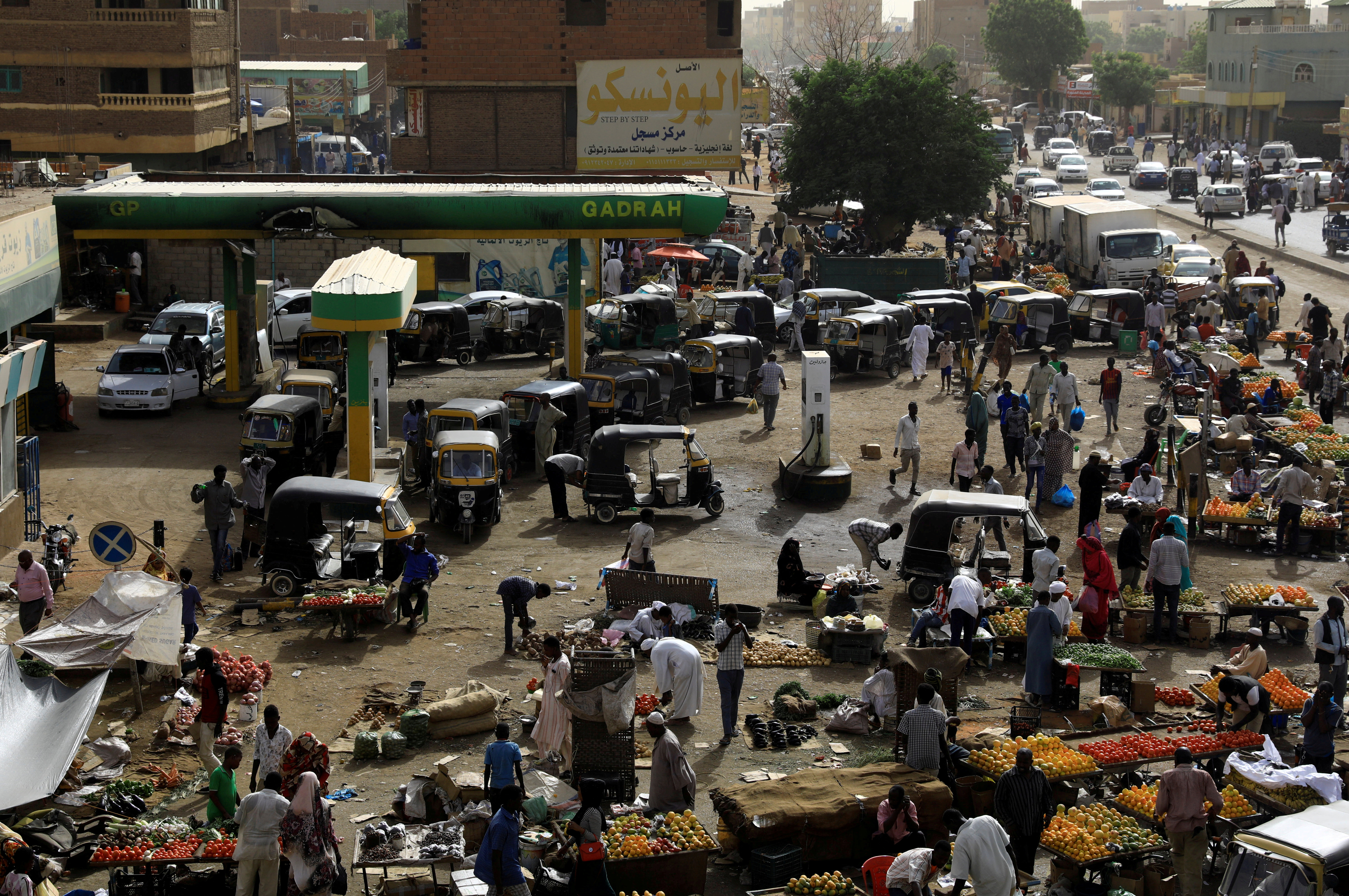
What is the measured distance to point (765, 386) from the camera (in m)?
26.6

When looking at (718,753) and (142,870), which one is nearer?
(142,870)

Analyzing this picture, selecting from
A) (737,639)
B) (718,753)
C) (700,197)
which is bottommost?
(718,753)

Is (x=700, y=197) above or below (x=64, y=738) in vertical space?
above

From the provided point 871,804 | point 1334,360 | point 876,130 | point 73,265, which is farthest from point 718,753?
point 876,130

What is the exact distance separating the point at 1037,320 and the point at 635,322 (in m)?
9.74

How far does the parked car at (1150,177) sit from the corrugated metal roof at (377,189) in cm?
4229

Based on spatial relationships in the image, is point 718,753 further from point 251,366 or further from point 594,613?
point 251,366

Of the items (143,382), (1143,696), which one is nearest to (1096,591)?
(1143,696)

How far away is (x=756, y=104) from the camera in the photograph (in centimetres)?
7619

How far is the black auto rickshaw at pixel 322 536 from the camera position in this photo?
1769 cm

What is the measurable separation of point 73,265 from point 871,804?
3176 centimetres

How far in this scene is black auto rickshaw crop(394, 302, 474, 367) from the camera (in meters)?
32.2

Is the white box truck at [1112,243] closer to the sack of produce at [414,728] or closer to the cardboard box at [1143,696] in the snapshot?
the cardboard box at [1143,696]

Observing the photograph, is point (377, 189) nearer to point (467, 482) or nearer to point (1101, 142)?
point (467, 482)
